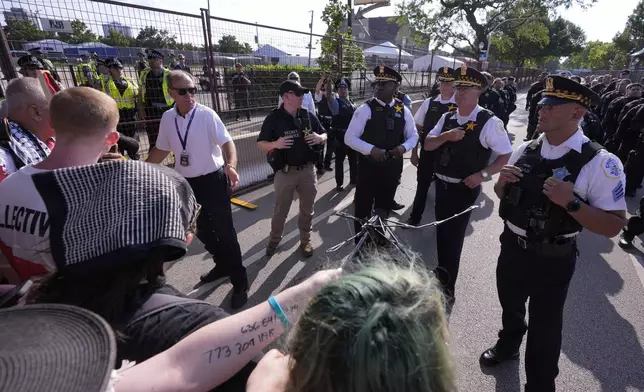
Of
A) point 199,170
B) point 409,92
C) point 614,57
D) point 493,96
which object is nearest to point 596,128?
point 493,96

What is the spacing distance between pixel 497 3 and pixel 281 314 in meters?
39.6

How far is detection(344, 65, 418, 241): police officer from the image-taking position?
12.2ft

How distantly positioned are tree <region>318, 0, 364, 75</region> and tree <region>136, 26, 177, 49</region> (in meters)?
4.11

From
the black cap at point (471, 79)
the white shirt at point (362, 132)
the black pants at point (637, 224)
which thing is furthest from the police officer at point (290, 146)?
the black pants at point (637, 224)

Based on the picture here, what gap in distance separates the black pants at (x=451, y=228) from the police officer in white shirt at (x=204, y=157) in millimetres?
1920

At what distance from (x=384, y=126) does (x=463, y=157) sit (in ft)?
3.27

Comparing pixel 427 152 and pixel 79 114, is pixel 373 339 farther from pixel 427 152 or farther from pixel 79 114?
pixel 427 152

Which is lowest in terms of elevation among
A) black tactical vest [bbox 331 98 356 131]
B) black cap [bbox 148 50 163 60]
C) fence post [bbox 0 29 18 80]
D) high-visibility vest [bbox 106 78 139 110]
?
black tactical vest [bbox 331 98 356 131]

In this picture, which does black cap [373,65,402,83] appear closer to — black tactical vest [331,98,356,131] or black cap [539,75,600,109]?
black cap [539,75,600,109]

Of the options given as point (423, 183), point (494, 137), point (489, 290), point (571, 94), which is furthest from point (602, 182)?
point (423, 183)

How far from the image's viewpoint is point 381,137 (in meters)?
3.74

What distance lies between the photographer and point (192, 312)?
1.06 meters

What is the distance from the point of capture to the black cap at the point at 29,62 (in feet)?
13.2

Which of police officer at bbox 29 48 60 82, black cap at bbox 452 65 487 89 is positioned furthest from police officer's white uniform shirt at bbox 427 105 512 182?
police officer at bbox 29 48 60 82
